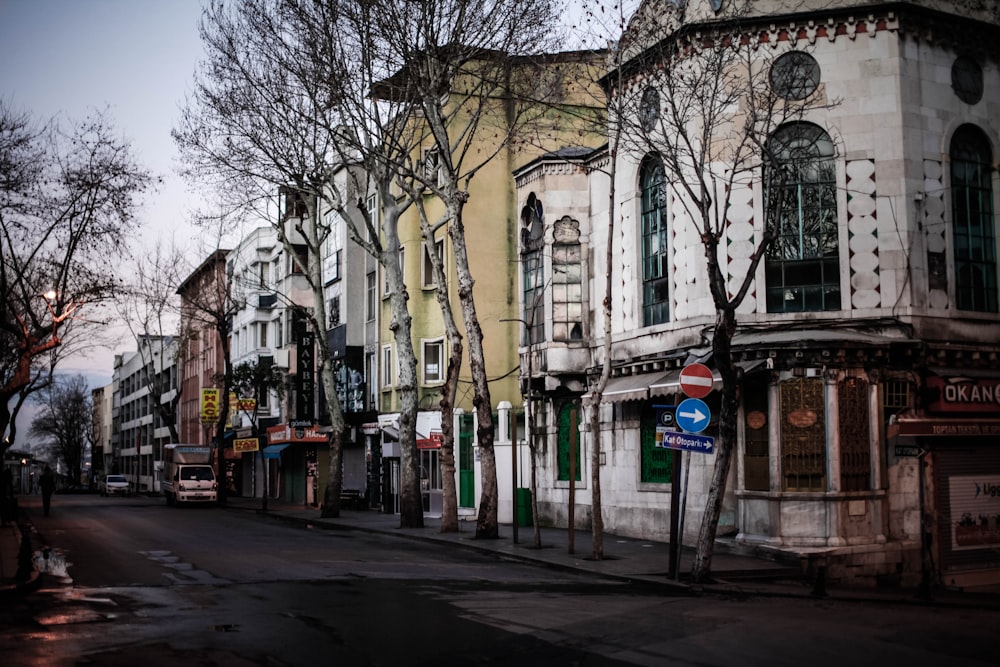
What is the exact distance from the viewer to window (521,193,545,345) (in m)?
30.3

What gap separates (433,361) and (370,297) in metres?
6.84

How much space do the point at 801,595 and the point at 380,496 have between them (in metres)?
26.8

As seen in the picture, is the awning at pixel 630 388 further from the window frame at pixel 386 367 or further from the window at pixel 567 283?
the window frame at pixel 386 367

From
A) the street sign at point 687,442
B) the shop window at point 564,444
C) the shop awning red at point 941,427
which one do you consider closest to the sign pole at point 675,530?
the street sign at point 687,442

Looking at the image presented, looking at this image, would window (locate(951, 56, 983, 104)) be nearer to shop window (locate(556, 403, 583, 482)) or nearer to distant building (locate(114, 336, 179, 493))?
shop window (locate(556, 403, 583, 482))

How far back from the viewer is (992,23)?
2302 centimetres

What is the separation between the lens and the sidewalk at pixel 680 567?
16.9m

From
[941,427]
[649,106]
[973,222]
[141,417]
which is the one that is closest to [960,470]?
[941,427]

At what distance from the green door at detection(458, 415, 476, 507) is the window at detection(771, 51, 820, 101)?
660 inches

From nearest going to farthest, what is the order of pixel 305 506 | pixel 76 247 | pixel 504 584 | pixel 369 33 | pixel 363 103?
pixel 504 584
pixel 369 33
pixel 363 103
pixel 76 247
pixel 305 506

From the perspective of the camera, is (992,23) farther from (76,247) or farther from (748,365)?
(76,247)

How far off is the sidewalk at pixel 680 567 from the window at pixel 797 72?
9.46 metres

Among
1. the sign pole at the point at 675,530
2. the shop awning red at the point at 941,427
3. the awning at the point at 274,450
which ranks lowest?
the sign pole at the point at 675,530

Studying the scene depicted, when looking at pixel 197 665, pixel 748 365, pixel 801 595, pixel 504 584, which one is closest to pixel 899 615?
pixel 801 595
